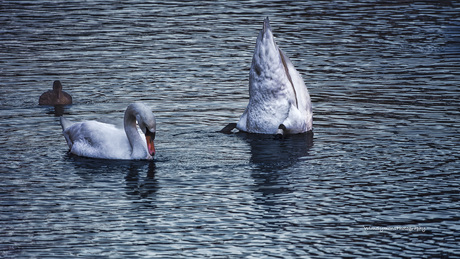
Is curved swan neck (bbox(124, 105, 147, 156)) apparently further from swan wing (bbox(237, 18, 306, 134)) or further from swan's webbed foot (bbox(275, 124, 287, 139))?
swan's webbed foot (bbox(275, 124, 287, 139))

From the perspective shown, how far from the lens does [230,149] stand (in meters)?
14.3

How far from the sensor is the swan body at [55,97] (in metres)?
17.6

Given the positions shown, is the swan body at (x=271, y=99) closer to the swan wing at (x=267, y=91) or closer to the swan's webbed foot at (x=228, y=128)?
the swan wing at (x=267, y=91)

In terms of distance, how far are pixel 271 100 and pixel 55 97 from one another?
4309 mm

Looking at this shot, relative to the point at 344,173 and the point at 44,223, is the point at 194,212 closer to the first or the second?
the point at 44,223

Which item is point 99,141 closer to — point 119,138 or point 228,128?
point 119,138

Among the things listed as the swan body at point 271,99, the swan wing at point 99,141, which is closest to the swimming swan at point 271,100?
the swan body at point 271,99

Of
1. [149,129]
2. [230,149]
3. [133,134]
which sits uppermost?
[149,129]

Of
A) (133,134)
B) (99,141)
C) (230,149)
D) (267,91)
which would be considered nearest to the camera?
(133,134)

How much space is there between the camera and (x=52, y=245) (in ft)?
32.9

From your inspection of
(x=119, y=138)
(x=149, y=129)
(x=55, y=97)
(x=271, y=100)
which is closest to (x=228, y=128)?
(x=271, y=100)

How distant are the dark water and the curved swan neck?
0.25m

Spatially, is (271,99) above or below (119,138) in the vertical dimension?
above

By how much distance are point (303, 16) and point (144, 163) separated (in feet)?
50.6
